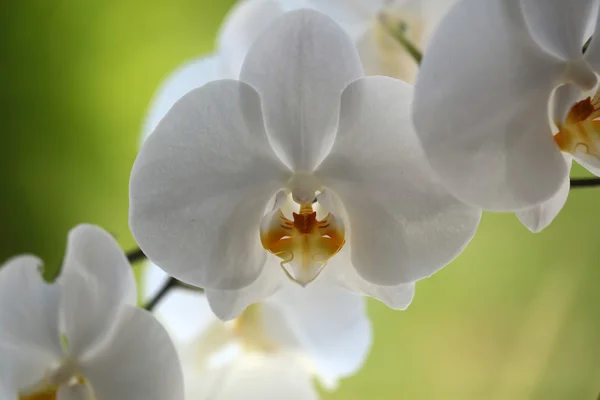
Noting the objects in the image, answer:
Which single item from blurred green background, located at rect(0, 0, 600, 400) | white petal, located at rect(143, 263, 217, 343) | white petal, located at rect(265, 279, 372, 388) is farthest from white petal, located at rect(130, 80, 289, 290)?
blurred green background, located at rect(0, 0, 600, 400)

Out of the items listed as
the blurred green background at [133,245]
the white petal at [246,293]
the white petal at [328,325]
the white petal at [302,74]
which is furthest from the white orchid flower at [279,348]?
the blurred green background at [133,245]

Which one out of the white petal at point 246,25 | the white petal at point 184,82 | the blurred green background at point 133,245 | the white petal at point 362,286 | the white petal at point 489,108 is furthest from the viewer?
the blurred green background at point 133,245

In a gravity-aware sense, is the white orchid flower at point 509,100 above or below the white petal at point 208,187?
above

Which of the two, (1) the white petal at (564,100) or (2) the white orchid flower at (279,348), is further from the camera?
(2) the white orchid flower at (279,348)

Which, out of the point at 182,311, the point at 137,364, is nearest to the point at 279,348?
the point at 182,311

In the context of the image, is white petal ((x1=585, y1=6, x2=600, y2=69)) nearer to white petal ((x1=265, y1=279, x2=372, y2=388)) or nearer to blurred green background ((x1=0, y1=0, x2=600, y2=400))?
white petal ((x1=265, y1=279, x2=372, y2=388))

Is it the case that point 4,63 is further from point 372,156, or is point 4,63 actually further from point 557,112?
point 557,112

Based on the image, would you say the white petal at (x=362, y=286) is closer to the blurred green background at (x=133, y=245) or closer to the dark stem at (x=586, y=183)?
the dark stem at (x=586, y=183)
